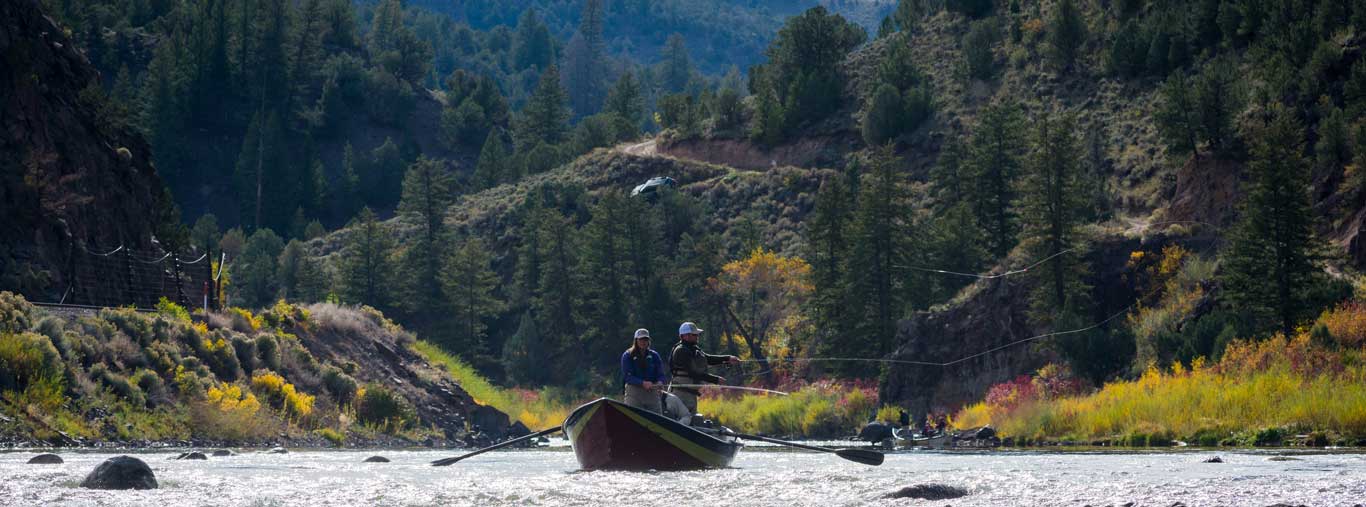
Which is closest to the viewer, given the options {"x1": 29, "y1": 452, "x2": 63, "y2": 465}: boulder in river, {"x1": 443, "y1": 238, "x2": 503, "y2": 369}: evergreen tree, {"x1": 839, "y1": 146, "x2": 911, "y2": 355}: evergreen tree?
{"x1": 29, "y1": 452, "x2": 63, "y2": 465}: boulder in river

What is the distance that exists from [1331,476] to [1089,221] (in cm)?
4439

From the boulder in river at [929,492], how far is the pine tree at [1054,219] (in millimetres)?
34332

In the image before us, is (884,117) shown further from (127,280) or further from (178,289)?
→ (127,280)

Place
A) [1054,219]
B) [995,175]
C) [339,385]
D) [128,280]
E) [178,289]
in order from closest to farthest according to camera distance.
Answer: [339,385], [128,280], [178,289], [1054,219], [995,175]

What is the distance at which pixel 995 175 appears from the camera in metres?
71.7

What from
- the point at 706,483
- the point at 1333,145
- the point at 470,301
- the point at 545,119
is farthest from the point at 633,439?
the point at 545,119

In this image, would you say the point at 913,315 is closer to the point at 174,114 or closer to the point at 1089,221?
the point at 1089,221

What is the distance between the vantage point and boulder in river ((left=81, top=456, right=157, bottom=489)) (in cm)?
1828

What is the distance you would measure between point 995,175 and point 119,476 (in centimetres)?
5776

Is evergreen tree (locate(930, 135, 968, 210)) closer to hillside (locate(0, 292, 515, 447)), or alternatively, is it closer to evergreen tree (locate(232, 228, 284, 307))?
hillside (locate(0, 292, 515, 447))

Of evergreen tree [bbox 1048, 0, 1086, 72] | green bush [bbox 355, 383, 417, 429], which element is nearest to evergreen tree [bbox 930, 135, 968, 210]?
evergreen tree [bbox 1048, 0, 1086, 72]

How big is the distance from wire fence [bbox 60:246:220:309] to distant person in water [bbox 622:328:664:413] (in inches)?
774

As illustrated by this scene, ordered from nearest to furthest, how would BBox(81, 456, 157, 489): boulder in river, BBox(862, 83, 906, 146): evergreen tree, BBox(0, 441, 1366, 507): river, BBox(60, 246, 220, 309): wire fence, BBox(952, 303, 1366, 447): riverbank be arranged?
BBox(0, 441, 1366, 507): river < BBox(81, 456, 157, 489): boulder in river < BBox(952, 303, 1366, 447): riverbank < BBox(60, 246, 220, 309): wire fence < BBox(862, 83, 906, 146): evergreen tree

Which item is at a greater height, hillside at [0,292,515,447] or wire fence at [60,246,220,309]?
wire fence at [60,246,220,309]
